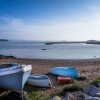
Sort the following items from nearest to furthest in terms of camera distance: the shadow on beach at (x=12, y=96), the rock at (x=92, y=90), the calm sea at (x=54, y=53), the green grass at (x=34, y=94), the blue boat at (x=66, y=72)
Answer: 1. the rock at (x=92, y=90)
2. the green grass at (x=34, y=94)
3. the shadow on beach at (x=12, y=96)
4. the blue boat at (x=66, y=72)
5. the calm sea at (x=54, y=53)

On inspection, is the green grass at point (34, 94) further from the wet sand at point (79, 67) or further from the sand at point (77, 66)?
the sand at point (77, 66)

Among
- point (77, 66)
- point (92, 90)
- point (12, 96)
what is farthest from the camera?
point (77, 66)

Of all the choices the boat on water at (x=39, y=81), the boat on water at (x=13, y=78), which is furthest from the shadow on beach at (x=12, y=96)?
the boat on water at (x=39, y=81)

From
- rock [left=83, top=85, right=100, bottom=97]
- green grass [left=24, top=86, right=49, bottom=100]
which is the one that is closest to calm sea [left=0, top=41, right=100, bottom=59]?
green grass [left=24, top=86, right=49, bottom=100]

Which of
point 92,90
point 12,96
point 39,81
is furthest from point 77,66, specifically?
point 92,90

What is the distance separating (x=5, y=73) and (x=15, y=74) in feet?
1.67

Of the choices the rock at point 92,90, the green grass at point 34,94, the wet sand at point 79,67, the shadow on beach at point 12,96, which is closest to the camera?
the rock at point 92,90

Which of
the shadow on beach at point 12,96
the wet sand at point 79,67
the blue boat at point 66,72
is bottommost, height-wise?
the shadow on beach at point 12,96

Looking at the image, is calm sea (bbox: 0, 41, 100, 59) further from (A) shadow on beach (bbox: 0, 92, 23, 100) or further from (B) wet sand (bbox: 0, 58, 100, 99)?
(A) shadow on beach (bbox: 0, 92, 23, 100)

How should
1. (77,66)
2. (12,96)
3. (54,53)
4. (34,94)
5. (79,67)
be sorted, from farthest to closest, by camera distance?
(54,53)
(77,66)
(79,67)
(34,94)
(12,96)

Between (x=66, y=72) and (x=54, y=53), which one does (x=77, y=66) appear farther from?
(x=54, y=53)

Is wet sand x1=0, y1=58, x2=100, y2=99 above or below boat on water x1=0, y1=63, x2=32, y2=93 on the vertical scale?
below

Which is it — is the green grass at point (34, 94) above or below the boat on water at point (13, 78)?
below

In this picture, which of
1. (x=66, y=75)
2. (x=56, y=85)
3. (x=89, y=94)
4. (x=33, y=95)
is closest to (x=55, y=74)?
(x=66, y=75)
